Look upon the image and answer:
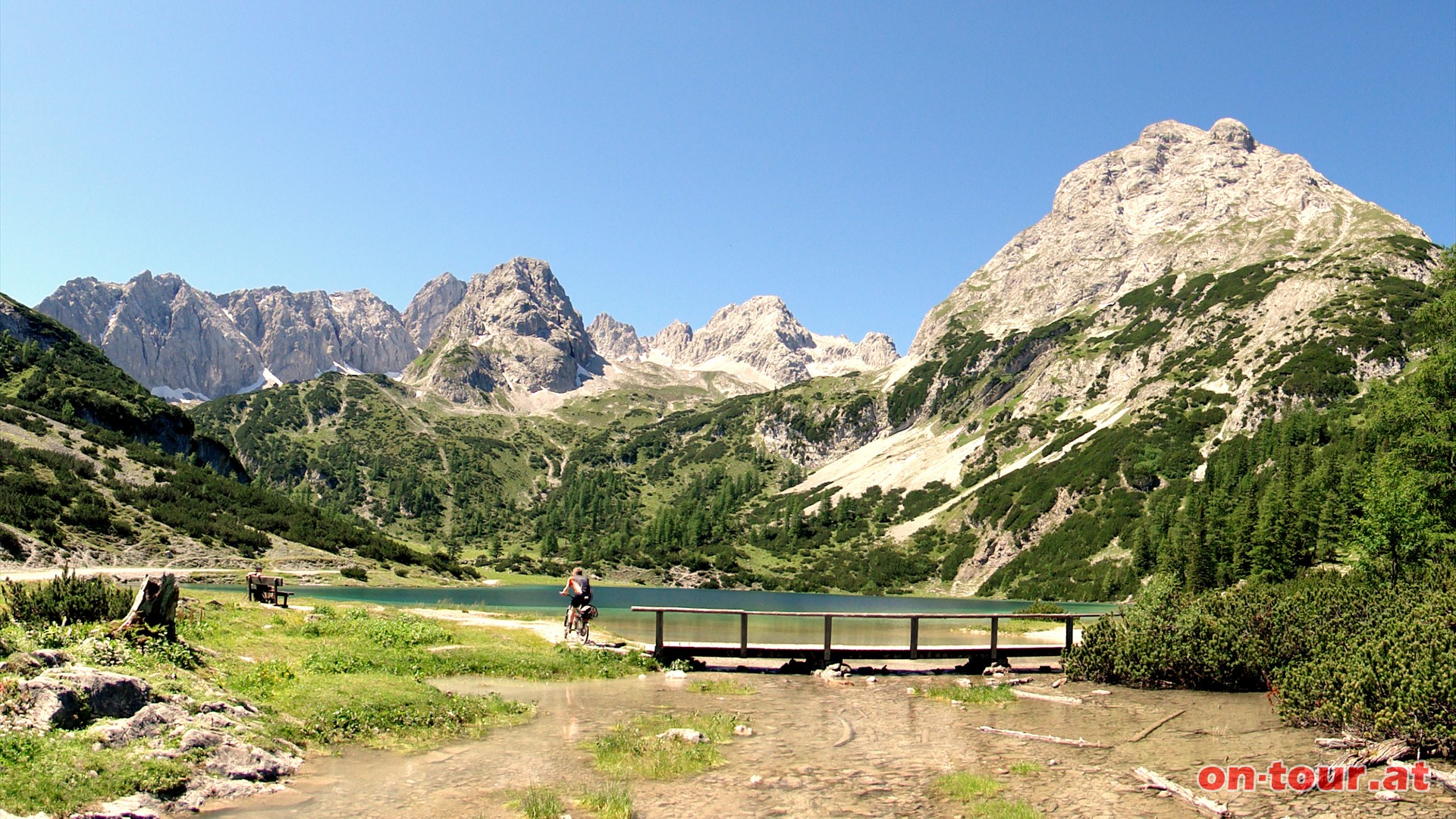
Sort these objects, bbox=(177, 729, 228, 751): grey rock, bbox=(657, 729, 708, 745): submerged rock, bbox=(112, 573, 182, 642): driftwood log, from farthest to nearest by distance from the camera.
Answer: bbox=(112, 573, 182, 642): driftwood log → bbox=(657, 729, 708, 745): submerged rock → bbox=(177, 729, 228, 751): grey rock

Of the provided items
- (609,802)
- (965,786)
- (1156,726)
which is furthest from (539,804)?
(1156,726)

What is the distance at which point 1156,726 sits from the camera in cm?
2125

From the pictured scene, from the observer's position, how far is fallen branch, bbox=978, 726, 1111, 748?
19172mm

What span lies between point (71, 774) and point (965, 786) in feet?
48.3

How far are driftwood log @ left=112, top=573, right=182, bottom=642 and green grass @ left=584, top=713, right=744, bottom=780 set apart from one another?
1135 centimetres

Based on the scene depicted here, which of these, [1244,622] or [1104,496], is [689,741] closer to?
[1244,622]

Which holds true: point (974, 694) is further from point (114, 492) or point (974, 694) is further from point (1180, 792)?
point (114, 492)

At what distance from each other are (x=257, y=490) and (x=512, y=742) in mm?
177407

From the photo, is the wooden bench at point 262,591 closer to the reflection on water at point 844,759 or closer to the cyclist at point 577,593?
the cyclist at point 577,593

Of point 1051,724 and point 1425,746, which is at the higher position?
point 1425,746

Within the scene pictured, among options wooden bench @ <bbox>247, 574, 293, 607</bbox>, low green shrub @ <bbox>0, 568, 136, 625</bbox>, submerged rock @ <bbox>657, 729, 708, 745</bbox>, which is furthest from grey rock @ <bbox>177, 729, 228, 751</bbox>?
wooden bench @ <bbox>247, 574, 293, 607</bbox>

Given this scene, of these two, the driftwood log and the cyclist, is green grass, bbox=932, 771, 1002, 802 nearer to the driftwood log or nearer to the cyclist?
the driftwood log

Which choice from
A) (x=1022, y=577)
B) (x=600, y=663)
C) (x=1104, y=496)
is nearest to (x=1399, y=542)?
(x=600, y=663)

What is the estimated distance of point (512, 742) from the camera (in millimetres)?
18281
